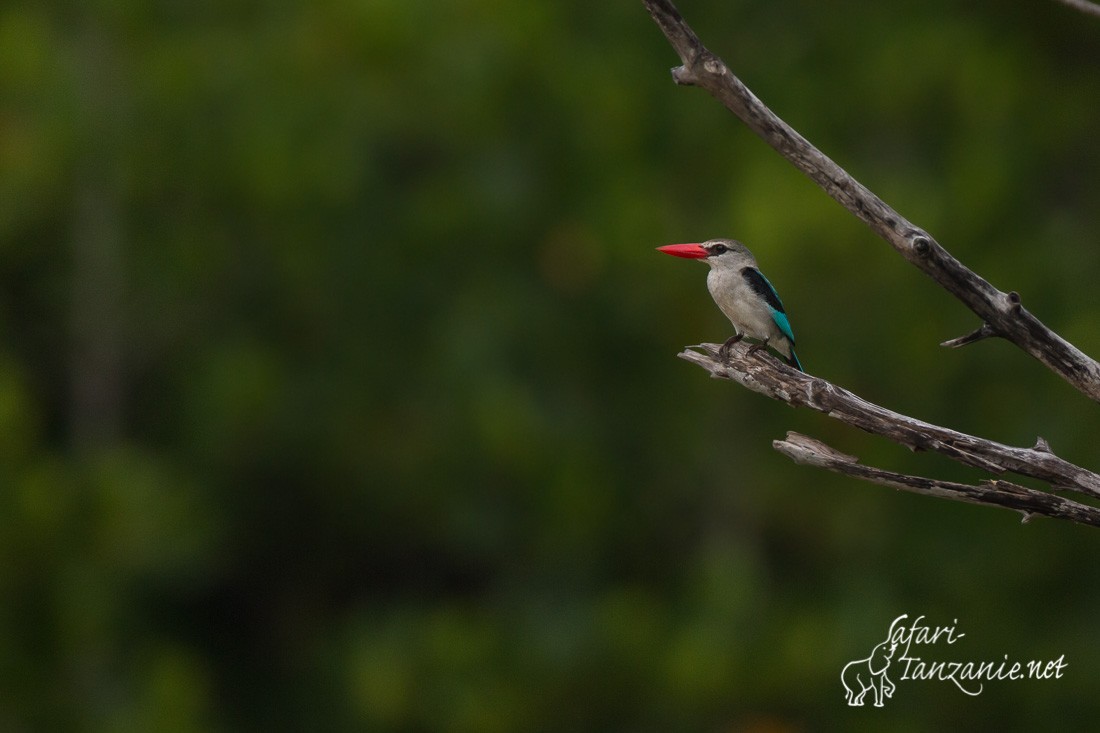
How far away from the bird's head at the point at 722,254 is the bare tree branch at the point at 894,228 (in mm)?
1946

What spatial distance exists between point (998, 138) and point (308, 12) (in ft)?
20.2

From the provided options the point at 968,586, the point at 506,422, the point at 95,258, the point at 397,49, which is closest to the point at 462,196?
the point at 397,49

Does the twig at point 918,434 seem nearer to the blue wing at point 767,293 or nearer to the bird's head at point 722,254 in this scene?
the blue wing at point 767,293

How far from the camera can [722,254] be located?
5531 millimetres

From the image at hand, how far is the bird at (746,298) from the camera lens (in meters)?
5.13

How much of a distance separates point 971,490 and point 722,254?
220cm

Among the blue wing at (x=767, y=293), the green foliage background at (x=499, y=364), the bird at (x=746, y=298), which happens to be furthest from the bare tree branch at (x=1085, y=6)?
the green foliage background at (x=499, y=364)

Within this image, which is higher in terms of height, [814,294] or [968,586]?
[814,294]

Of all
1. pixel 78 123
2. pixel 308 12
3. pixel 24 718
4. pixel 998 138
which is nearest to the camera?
pixel 24 718

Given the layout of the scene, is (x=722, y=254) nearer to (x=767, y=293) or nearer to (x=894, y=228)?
(x=767, y=293)

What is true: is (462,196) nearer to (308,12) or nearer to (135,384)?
(308,12)

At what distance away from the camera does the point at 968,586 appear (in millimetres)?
10344

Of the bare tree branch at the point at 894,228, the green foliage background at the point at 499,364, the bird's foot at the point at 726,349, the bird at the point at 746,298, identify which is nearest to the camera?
the bare tree branch at the point at 894,228

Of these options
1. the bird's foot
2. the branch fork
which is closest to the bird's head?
the bird's foot
